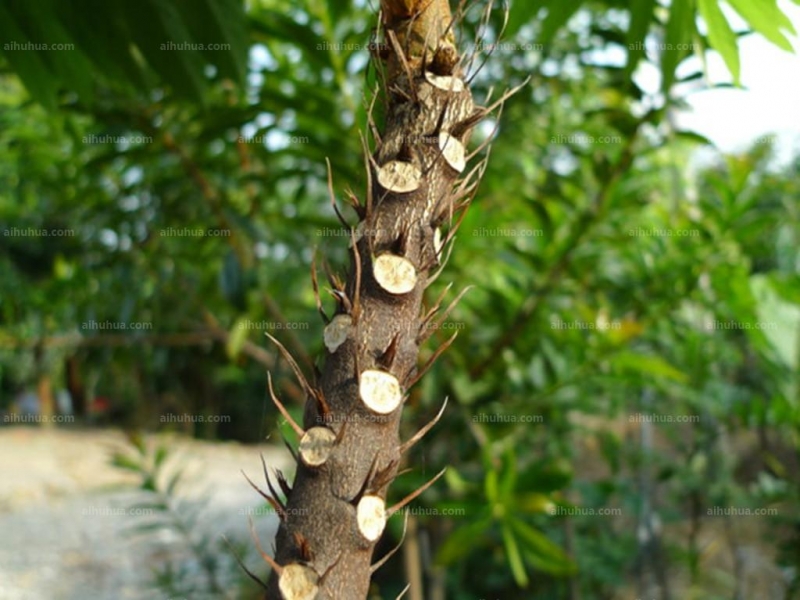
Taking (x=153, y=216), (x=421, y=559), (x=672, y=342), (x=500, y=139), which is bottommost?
(x=421, y=559)

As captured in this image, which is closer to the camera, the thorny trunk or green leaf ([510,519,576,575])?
the thorny trunk

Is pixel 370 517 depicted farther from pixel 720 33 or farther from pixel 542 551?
pixel 542 551

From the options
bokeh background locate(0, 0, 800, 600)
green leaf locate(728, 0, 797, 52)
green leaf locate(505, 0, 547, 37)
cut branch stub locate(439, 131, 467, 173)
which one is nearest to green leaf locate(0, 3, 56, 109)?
bokeh background locate(0, 0, 800, 600)

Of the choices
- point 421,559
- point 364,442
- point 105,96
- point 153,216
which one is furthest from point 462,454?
point 364,442

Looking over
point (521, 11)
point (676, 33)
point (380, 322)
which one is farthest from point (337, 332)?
point (676, 33)

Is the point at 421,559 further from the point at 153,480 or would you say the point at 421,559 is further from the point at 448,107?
the point at 448,107

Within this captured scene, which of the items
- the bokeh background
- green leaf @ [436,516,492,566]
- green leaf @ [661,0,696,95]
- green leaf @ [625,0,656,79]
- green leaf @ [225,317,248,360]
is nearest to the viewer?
green leaf @ [661,0,696,95]

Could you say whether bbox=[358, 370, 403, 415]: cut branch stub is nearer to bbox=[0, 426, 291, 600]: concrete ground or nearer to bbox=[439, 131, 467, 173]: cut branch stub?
bbox=[439, 131, 467, 173]: cut branch stub
